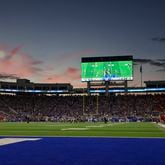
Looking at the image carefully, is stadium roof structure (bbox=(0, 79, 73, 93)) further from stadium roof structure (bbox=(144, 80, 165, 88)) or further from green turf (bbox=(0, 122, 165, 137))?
green turf (bbox=(0, 122, 165, 137))

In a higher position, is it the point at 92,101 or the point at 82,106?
the point at 92,101

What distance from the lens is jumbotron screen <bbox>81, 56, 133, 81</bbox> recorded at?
77.6m

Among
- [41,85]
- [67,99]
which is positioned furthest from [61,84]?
[67,99]

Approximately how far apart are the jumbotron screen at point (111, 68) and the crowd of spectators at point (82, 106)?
36.6ft

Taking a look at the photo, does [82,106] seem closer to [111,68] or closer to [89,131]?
[111,68]

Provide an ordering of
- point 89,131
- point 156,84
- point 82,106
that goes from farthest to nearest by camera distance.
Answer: point 156,84 < point 82,106 < point 89,131

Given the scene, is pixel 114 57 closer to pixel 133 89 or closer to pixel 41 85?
pixel 133 89

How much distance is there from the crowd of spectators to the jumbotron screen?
11.1 metres

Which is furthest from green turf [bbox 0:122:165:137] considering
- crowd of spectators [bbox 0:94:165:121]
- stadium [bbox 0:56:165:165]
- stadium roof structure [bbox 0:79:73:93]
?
stadium roof structure [bbox 0:79:73:93]

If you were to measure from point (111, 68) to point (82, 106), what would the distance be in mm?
20546

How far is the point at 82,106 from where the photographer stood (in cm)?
9694

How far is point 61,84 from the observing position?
385 ft

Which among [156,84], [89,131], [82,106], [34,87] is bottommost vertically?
[89,131]

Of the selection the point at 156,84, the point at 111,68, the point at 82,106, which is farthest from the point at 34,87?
the point at 111,68
